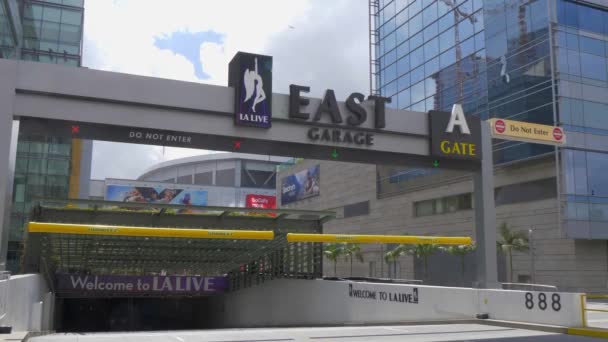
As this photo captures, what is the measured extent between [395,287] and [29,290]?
38.6ft

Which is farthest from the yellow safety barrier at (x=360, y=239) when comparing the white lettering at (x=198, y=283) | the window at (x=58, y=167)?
the window at (x=58, y=167)

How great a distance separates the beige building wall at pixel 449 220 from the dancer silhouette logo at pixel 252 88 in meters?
12.8

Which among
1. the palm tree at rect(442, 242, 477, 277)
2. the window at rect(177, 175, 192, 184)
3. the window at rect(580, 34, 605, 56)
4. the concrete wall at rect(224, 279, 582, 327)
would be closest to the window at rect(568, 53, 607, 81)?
the window at rect(580, 34, 605, 56)

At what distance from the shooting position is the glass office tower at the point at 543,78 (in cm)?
4247

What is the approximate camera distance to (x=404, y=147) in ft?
70.1

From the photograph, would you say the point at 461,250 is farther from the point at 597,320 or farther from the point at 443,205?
the point at 597,320

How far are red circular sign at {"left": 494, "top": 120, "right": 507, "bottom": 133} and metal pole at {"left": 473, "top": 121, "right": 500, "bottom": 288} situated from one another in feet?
2.67

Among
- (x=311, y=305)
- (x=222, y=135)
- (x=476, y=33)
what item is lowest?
(x=311, y=305)

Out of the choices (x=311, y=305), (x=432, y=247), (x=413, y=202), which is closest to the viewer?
(x=311, y=305)

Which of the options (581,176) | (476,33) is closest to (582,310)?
(581,176)

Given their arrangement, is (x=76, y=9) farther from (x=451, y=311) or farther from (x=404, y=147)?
(x=451, y=311)

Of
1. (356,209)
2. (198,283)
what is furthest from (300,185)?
(198,283)

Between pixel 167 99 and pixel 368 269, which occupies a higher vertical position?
pixel 167 99

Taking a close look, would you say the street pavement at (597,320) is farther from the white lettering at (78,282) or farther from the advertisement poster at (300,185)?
the advertisement poster at (300,185)
